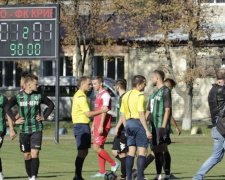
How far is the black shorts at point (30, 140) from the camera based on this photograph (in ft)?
46.6

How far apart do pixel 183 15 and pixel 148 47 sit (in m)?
10.9

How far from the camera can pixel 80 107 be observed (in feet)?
49.1

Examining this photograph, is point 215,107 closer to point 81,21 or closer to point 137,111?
point 137,111

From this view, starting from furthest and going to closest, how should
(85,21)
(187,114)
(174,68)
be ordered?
(174,68) < (85,21) < (187,114)

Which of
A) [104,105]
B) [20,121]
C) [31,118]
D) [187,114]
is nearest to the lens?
[20,121]

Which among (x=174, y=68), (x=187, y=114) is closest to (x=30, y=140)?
(x=187, y=114)

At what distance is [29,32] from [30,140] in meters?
13.3

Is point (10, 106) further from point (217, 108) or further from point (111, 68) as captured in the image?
point (111, 68)

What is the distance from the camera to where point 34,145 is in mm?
14211

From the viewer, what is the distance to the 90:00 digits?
1064 inches

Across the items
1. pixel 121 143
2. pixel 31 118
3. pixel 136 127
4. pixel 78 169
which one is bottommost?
pixel 78 169

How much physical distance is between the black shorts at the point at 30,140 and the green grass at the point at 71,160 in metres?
1.17

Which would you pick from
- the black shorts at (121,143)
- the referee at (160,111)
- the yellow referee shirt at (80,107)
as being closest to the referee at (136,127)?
the referee at (160,111)

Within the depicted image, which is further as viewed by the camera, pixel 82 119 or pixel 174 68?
pixel 174 68
